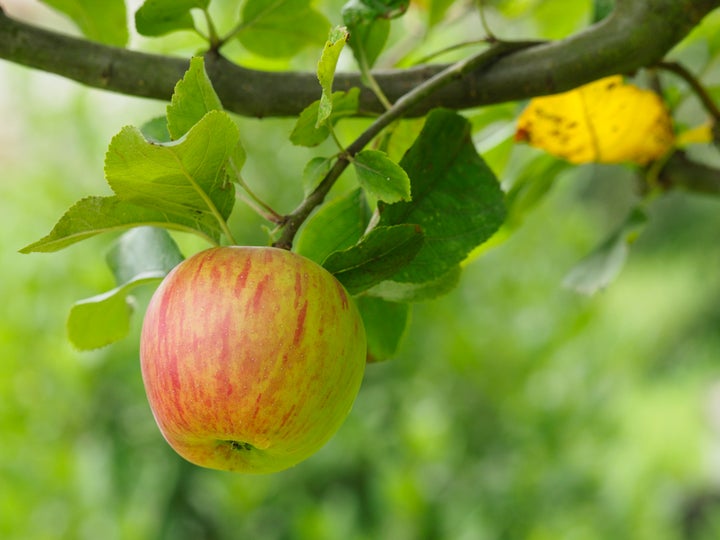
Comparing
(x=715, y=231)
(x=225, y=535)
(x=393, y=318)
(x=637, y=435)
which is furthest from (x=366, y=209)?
(x=715, y=231)

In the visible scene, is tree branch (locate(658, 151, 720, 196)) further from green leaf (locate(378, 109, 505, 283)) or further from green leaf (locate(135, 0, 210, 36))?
green leaf (locate(135, 0, 210, 36))

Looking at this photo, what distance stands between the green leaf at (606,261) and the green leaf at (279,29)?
0.73 feet

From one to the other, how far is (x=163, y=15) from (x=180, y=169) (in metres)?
0.15

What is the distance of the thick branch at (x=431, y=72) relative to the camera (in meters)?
0.40

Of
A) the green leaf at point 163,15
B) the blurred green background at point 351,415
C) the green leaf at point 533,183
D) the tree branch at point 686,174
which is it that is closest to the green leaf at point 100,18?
the green leaf at point 163,15

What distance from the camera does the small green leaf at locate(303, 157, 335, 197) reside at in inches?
14.7

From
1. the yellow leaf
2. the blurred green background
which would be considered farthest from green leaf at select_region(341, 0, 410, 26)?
the blurred green background

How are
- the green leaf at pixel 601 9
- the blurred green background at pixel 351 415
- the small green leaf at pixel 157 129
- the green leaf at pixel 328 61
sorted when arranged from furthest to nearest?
the blurred green background at pixel 351 415 < the green leaf at pixel 601 9 < the small green leaf at pixel 157 129 < the green leaf at pixel 328 61

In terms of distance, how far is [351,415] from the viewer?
1.99 metres

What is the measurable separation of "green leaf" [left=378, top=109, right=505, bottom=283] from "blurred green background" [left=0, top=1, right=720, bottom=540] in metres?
1.03

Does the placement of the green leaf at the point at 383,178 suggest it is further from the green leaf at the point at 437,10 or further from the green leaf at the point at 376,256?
the green leaf at the point at 437,10

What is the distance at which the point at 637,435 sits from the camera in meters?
2.69

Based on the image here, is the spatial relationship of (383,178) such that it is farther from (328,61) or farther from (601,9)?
(601,9)

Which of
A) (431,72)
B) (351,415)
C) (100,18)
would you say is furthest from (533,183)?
(351,415)
